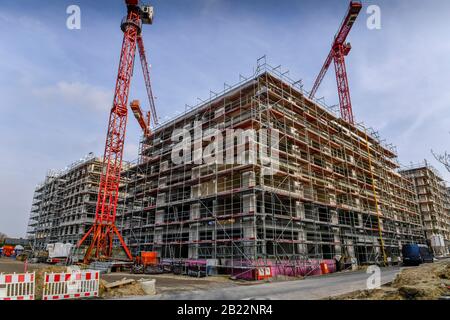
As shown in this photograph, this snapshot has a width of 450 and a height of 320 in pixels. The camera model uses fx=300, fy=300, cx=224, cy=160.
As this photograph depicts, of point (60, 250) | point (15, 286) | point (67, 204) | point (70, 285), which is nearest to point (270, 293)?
point (70, 285)

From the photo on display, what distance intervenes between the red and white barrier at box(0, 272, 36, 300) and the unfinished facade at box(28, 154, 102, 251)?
138 ft

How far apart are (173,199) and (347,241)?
18.3 metres

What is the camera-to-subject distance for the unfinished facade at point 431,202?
59.2 m

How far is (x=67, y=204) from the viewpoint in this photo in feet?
183

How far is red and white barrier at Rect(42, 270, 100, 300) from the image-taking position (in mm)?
10273

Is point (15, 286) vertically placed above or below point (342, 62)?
below

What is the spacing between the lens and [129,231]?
1391 inches

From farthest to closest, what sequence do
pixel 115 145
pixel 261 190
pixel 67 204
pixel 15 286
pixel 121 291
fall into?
pixel 67 204 < pixel 115 145 < pixel 261 190 < pixel 121 291 < pixel 15 286

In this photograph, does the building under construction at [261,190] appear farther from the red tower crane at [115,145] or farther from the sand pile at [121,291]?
the sand pile at [121,291]

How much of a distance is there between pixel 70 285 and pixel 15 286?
1.67m

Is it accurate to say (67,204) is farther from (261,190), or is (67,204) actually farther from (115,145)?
(261,190)

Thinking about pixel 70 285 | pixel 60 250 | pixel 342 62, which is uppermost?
pixel 342 62

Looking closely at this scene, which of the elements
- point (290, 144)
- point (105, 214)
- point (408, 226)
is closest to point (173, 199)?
point (105, 214)

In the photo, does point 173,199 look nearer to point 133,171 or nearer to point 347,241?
point 133,171
